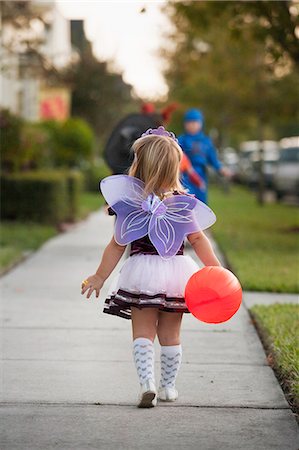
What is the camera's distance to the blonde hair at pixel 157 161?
17.1 ft

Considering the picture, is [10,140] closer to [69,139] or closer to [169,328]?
[69,139]

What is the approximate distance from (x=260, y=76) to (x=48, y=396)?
22006mm

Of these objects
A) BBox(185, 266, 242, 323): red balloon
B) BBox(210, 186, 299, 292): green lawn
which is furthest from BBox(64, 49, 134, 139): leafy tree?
BBox(185, 266, 242, 323): red balloon

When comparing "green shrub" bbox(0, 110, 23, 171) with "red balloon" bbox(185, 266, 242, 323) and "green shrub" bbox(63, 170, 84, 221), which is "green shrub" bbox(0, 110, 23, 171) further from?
"red balloon" bbox(185, 266, 242, 323)

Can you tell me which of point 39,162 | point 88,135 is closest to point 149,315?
point 39,162

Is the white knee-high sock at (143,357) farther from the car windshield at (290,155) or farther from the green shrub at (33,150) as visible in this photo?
the car windshield at (290,155)

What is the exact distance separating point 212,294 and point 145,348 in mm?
495

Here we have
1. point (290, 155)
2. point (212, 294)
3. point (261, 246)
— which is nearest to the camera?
point (212, 294)

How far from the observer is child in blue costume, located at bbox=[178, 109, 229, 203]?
12.5 m

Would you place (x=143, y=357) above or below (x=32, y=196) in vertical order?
above

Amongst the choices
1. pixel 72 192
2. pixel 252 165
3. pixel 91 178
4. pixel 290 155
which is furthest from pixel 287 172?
pixel 252 165

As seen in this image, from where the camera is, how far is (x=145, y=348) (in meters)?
5.20

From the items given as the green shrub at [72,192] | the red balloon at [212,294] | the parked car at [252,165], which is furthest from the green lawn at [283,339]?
the parked car at [252,165]

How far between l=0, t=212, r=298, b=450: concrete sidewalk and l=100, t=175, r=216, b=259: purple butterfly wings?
2.86ft
